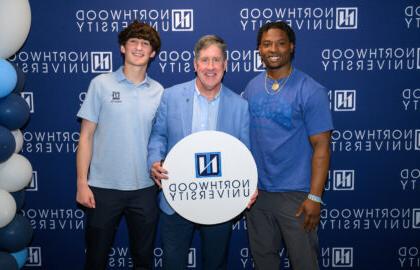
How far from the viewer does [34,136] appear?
2.98 m

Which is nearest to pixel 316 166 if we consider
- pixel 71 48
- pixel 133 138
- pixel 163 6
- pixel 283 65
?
pixel 283 65

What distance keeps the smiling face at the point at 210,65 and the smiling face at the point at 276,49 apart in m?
0.27

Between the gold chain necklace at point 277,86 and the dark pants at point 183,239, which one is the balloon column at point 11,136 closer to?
Answer: the dark pants at point 183,239

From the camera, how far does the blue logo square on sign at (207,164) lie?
2338 mm

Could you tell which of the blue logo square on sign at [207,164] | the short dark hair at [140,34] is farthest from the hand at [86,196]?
the short dark hair at [140,34]

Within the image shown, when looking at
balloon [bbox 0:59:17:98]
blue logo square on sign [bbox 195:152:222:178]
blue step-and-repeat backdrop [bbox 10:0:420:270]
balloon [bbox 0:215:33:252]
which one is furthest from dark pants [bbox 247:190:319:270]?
balloon [bbox 0:59:17:98]

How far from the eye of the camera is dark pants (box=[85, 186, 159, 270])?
242 centimetres

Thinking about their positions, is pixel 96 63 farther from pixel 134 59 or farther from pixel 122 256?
pixel 122 256

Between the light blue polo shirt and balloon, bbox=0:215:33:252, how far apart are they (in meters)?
0.56

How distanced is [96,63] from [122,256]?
132cm

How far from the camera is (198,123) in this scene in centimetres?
236

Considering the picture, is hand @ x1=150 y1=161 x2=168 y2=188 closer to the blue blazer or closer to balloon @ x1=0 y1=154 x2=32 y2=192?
the blue blazer

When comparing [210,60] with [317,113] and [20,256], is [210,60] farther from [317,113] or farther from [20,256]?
[20,256]

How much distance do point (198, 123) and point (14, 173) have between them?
111 cm
